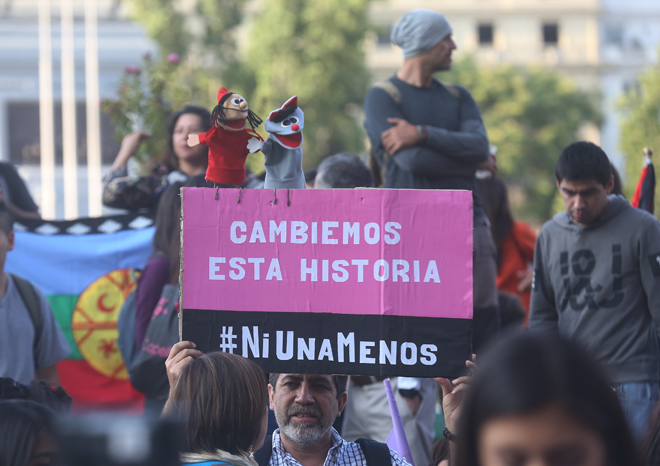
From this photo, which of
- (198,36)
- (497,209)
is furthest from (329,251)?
(198,36)

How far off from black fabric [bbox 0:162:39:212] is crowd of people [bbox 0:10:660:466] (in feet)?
0.09

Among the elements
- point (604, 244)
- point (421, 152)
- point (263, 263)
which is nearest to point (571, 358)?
point (263, 263)

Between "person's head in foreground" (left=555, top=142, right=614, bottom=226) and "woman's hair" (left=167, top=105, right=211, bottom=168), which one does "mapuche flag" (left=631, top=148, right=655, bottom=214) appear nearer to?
"person's head in foreground" (left=555, top=142, right=614, bottom=226)

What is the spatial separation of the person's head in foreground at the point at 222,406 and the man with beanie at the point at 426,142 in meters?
2.11

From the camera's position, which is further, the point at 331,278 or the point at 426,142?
the point at 426,142

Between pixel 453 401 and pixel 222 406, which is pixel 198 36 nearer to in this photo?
pixel 453 401

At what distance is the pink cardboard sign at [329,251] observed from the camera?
3234 mm

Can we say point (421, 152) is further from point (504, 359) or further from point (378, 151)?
point (504, 359)

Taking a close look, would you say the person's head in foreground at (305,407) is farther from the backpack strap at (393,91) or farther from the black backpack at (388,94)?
the backpack strap at (393,91)

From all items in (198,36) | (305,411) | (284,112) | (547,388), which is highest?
(198,36)

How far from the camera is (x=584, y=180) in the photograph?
4109 mm

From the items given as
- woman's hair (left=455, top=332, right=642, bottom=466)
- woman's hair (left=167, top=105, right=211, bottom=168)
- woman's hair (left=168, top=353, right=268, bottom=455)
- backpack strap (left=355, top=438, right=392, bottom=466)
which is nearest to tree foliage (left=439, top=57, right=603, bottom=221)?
woman's hair (left=167, top=105, right=211, bottom=168)

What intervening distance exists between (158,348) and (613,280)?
2.23 m

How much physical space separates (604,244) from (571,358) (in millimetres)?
3031
